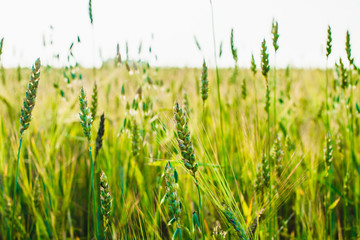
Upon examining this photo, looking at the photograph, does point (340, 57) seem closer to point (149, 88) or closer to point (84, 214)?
point (149, 88)

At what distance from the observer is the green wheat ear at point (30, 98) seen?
634 mm

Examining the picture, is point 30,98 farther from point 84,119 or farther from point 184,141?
point 184,141

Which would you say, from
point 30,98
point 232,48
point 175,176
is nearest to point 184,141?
point 175,176

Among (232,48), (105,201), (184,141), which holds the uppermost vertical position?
(232,48)

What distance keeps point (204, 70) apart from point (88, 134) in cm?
42

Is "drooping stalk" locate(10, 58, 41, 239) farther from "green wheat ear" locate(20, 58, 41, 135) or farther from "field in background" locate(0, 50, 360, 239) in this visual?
"field in background" locate(0, 50, 360, 239)

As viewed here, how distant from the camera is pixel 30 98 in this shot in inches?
25.5

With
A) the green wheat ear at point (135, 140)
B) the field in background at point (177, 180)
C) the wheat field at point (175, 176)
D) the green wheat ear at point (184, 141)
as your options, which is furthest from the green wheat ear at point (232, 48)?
the green wheat ear at point (184, 141)

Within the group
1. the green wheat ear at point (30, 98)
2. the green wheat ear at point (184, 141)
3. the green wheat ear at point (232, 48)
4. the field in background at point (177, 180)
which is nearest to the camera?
the green wheat ear at point (184, 141)

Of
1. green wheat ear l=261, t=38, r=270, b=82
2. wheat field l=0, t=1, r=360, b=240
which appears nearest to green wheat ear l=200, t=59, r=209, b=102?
wheat field l=0, t=1, r=360, b=240

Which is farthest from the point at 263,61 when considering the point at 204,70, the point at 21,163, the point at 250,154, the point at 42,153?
the point at 42,153

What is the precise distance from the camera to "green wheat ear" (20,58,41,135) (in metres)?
0.63

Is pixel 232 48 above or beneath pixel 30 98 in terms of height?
above

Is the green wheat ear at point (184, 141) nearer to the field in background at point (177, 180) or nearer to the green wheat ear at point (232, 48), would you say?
the field in background at point (177, 180)
